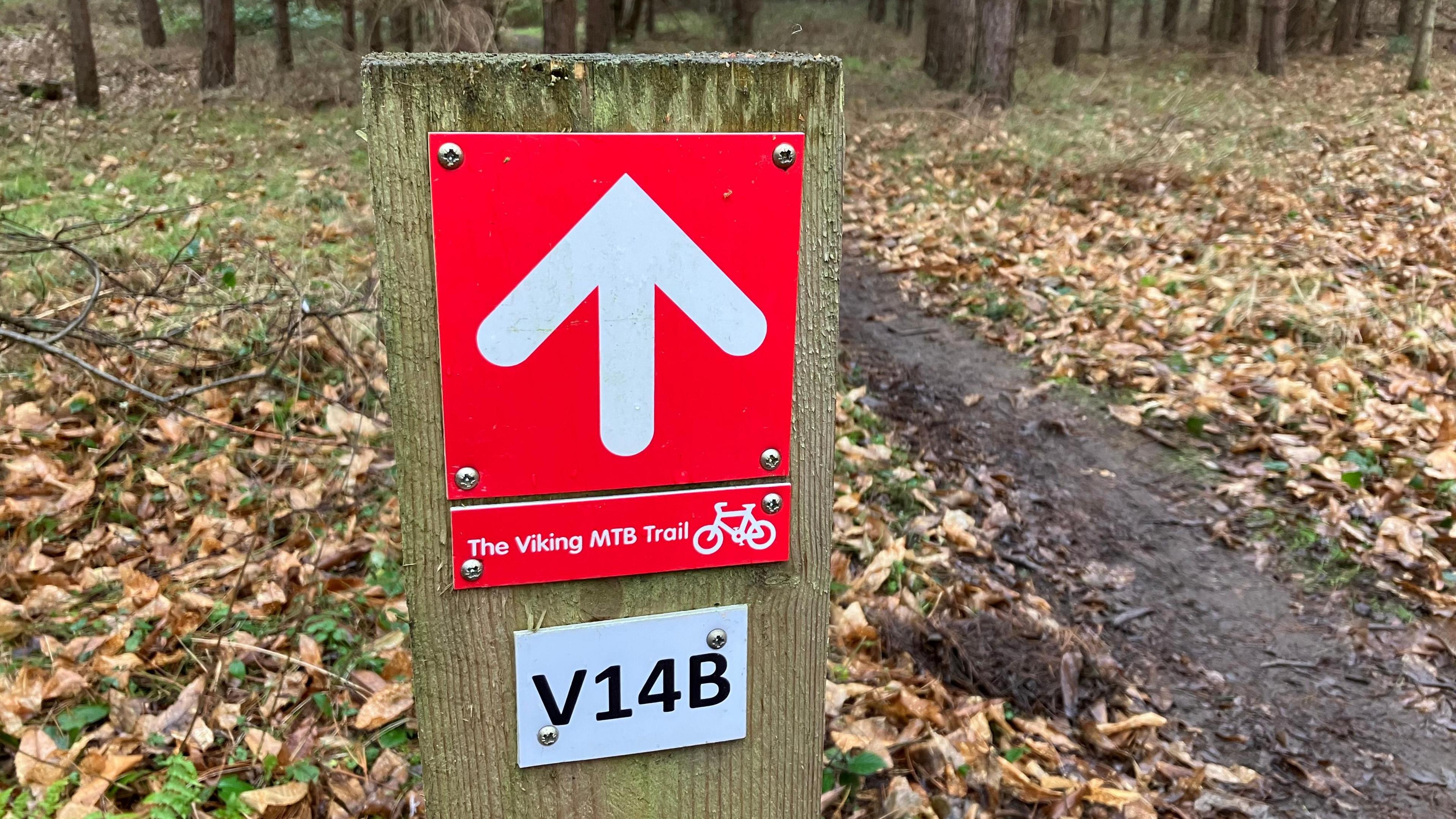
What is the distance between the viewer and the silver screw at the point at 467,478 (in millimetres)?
1100

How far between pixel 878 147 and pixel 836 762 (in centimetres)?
990

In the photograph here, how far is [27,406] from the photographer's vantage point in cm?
388

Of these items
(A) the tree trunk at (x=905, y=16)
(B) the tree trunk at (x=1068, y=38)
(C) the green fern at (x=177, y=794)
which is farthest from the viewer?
(A) the tree trunk at (x=905, y=16)

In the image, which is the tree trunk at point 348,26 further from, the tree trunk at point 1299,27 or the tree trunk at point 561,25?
the tree trunk at point 1299,27

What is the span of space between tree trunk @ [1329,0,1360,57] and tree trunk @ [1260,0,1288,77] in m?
2.73

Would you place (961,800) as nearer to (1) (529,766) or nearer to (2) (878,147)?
(1) (529,766)

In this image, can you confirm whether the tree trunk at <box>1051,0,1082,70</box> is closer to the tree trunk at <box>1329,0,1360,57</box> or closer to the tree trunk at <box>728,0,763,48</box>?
the tree trunk at <box>1329,0,1360,57</box>

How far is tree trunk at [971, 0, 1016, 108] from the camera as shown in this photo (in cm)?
1306

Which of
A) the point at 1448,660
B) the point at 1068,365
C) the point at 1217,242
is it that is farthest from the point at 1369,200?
the point at 1448,660

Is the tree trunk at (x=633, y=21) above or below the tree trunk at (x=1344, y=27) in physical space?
above

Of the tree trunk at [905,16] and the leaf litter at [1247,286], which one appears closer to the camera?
the leaf litter at [1247,286]

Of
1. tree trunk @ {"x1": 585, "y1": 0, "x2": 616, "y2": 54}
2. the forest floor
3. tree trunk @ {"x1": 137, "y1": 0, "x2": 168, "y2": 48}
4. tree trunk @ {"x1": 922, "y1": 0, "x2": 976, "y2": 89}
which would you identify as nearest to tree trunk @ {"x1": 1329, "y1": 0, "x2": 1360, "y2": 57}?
tree trunk @ {"x1": 922, "y1": 0, "x2": 976, "y2": 89}

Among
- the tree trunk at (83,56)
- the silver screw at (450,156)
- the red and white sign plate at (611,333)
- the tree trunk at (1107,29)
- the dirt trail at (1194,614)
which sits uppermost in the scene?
the tree trunk at (1107,29)

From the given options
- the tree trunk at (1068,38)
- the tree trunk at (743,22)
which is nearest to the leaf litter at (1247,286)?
the tree trunk at (1068,38)
